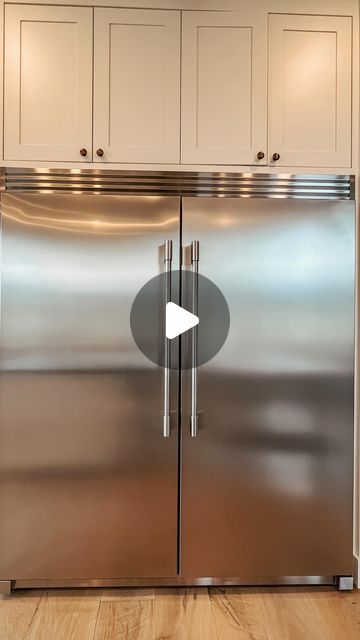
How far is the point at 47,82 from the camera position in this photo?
182cm

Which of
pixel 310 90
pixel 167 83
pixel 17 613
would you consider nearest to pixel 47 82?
pixel 167 83

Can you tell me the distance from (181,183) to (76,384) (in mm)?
951

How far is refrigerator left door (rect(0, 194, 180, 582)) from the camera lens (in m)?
1.81

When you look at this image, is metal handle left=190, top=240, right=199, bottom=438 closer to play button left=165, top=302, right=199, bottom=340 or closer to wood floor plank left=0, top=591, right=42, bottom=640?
play button left=165, top=302, right=199, bottom=340

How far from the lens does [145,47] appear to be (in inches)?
71.7

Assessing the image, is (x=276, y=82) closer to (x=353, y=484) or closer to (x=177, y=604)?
(x=353, y=484)

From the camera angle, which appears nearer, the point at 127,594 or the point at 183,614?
the point at 183,614

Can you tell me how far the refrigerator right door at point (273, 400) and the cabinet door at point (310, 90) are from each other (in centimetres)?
25

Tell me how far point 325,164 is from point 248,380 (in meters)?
0.98

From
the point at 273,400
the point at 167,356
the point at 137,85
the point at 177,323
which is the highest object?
the point at 137,85

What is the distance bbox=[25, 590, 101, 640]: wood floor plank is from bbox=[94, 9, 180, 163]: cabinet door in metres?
1.84

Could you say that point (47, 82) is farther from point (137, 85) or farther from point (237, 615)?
point (237, 615)

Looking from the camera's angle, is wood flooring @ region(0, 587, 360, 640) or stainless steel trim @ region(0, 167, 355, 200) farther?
stainless steel trim @ region(0, 167, 355, 200)
